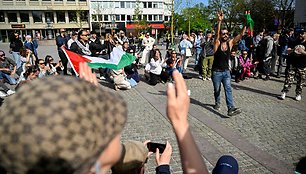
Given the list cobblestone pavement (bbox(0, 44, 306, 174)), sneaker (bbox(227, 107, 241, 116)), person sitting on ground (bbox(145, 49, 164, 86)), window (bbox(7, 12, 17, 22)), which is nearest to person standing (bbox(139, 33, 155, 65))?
person sitting on ground (bbox(145, 49, 164, 86))

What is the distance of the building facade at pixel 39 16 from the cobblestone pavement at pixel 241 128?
53.2 meters

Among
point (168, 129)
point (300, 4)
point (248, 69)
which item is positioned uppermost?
point (300, 4)

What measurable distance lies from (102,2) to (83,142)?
235 ft

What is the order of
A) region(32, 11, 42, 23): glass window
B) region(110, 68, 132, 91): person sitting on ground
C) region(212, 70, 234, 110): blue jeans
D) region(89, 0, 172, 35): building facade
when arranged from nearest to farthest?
region(212, 70, 234, 110): blue jeans
region(110, 68, 132, 91): person sitting on ground
region(32, 11, 42, 23): glass window
region(89, 0, 172, 35): building facade

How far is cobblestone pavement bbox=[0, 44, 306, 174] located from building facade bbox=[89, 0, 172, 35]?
58.9m

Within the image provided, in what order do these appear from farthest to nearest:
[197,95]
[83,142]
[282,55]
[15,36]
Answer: [15,36] → [282,55] → [197,95] → [83,142]

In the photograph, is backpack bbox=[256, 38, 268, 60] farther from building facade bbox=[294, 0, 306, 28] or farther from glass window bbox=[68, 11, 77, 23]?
glass window bbox=[68, 11, 77, 23]

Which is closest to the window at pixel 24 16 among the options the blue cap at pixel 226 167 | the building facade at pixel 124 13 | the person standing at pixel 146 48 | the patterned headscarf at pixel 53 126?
the building facade at pixel 124 13

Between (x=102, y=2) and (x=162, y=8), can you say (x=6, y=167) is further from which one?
(x=162, y=8)

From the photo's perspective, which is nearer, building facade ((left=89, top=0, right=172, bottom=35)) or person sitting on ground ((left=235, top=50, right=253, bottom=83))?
person sitting on ground ((left=235, top=50, right=253, bottom=83))

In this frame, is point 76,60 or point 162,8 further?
point 162,8

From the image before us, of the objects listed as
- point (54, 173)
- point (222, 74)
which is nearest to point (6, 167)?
point (54, 173)

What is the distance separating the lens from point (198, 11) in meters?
61.2

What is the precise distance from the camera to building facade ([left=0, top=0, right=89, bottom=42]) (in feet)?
190
